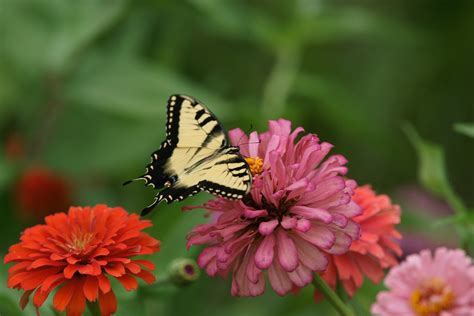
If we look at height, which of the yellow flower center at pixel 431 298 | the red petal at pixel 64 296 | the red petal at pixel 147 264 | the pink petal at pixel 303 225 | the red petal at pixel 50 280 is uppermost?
the pink petal at pixel 303 225

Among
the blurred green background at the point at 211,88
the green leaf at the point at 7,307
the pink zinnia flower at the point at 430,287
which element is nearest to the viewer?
the pink zinnia flower at the point at 430,287

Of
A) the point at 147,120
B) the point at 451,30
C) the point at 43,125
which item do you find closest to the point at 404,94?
the point at 451,30

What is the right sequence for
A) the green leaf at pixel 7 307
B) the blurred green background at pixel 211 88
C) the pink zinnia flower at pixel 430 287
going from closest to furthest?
the pink zinnia flower at pixel 430 287, the green leaf at pixel 7 307, the blurred green background at pixel 211 88

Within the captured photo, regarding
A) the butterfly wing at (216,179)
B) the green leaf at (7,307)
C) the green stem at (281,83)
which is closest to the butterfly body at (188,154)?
the butterfly wing at (216,179)

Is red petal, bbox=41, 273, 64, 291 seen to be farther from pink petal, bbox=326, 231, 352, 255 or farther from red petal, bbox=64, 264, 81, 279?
pink petal, bbox=326, 231, 352, 255

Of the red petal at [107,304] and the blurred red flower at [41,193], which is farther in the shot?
the blurred red flower at [41,193]

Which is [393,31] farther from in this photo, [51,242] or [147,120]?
[51,242]

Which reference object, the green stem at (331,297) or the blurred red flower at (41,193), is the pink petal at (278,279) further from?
the blurred red flower at (41,193)

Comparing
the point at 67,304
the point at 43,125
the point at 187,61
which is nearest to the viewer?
the point at 67,304
